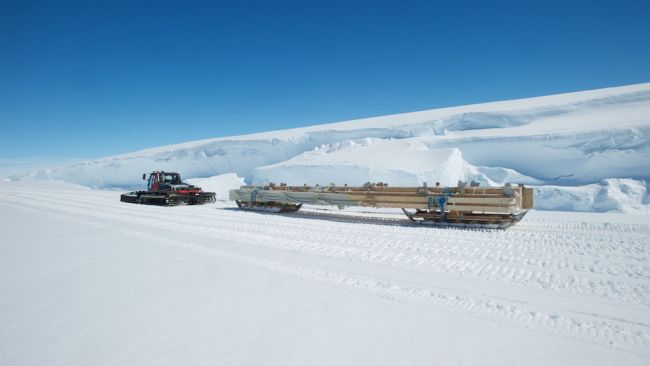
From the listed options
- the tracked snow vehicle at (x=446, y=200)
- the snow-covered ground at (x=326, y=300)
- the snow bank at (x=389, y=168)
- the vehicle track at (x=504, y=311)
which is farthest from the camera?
the snow bank at (x=389, y=168)

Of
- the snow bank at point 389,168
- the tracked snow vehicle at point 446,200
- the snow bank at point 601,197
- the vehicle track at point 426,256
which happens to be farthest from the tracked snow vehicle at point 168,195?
the snow bank at point 601,197

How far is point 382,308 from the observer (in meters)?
3.03

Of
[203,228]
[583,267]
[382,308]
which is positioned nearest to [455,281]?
[382,308]

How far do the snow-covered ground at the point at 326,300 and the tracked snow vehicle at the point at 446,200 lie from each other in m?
1.39

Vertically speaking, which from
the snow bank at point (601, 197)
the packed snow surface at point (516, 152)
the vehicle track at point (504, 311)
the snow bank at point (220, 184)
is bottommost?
the vehicle track at point (504, 311)

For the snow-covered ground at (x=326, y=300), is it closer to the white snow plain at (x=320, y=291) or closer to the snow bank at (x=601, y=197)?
the white snow plain at (x=320, y=291)

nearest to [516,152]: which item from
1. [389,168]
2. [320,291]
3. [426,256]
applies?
[389,168]

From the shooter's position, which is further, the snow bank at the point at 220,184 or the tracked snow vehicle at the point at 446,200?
the snow bank at the point at 220,184

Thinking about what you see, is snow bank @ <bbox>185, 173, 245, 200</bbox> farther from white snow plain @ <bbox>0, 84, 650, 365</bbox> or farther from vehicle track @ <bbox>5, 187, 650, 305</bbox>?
vehicle track @ <bbox>5, 187, 650, 305</bbox>

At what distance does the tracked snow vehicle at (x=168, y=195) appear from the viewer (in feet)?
47.3

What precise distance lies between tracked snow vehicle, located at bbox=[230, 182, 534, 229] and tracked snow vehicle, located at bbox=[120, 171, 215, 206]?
580 cm

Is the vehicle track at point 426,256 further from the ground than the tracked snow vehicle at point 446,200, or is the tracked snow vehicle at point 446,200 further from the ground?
the tracked snow vehicle at point 446,200

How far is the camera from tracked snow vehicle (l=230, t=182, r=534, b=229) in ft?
25.2

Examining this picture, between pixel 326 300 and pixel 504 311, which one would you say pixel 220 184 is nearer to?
pixel 326 300
